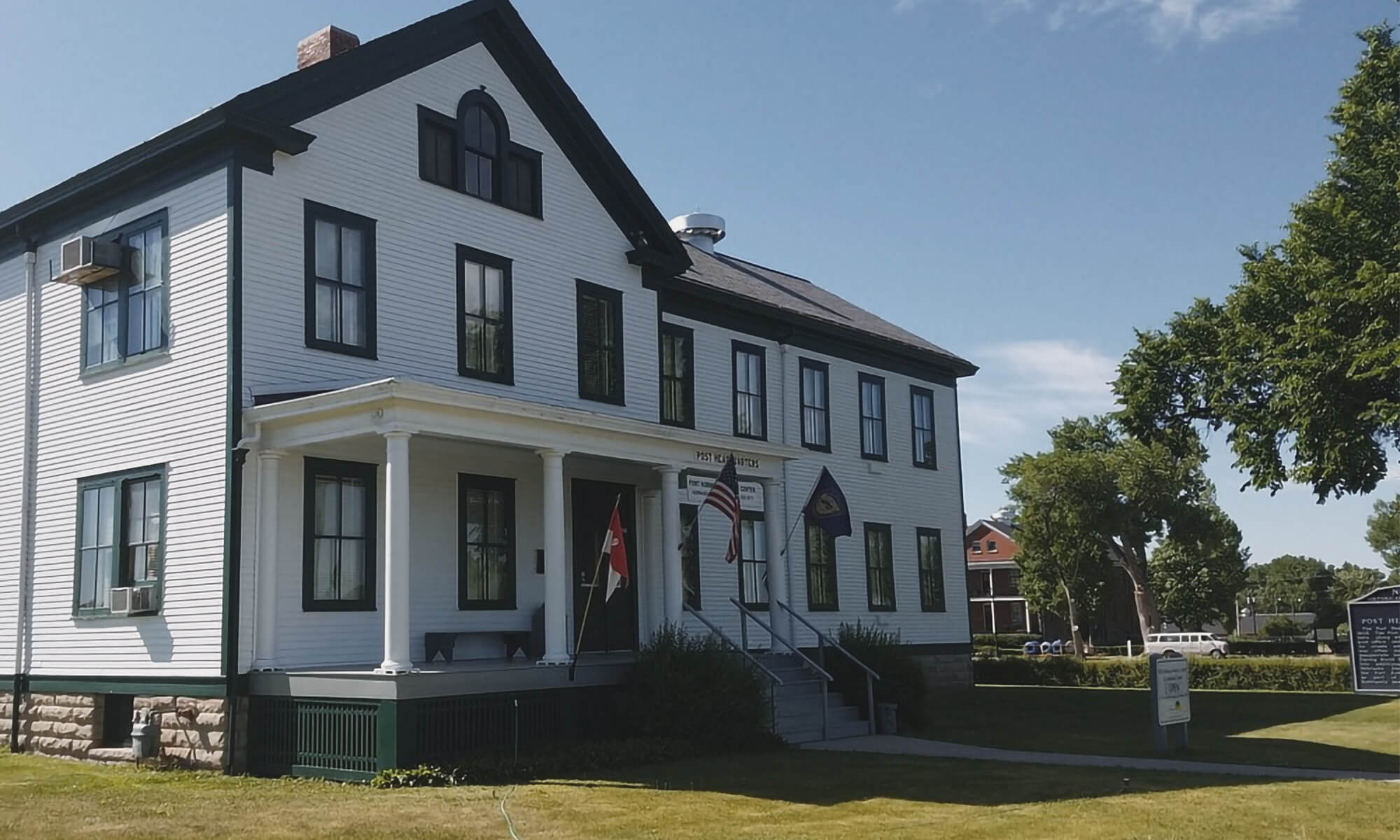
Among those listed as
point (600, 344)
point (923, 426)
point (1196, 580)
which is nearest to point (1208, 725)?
point (923, 426)

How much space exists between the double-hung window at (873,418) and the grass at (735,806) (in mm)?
12424

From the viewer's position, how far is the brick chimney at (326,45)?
18.1 m

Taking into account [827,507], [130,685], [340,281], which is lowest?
[130,685]

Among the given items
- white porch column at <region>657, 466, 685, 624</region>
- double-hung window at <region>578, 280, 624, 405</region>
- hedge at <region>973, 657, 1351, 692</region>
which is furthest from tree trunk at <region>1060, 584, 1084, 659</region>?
white porch column at <region>657, 466, 685, 624</region>

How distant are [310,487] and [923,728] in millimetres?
10106

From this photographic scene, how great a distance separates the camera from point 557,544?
15.7 metres

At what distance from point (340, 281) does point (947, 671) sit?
1702 cm

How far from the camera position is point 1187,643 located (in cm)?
5897

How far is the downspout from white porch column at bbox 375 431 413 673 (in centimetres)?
676

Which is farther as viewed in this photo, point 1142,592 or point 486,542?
point 1142,592

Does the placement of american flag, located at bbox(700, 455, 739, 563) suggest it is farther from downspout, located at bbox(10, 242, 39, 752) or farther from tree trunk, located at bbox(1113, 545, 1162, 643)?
tree trunk, located at bbox(1113, 545, 1162, 643)

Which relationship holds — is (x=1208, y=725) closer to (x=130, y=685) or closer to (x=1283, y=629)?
(x=130, y=685)

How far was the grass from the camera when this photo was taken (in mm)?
10695

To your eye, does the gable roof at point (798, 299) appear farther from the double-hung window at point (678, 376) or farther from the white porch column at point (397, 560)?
the white porch column at point (397, 560)
